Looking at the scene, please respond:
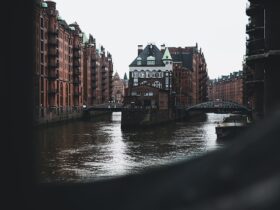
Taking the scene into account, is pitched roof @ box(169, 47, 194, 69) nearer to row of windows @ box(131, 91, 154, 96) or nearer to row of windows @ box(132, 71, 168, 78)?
row of windows @ box(132, 71, 168, 78)

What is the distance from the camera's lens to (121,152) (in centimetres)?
3147

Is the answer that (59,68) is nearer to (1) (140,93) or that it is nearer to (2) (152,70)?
(1) (140,93)

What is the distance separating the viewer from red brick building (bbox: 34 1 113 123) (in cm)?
6250

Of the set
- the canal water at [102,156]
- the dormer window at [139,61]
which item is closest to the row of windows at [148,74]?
the dormer window at [139,61]

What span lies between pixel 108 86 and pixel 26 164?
434 ft

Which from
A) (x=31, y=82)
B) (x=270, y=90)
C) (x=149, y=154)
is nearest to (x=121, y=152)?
(x=149, y=154)

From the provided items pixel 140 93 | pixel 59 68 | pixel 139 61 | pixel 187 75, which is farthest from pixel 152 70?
pixel 59 68

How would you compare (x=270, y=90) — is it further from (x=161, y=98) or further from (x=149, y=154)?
(x=161, y=98)

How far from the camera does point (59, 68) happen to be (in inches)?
2879

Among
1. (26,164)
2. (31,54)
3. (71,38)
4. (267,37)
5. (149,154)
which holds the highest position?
(71,38)

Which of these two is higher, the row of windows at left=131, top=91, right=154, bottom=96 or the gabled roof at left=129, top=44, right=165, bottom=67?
the gabled roof at left=129, top=44, right=165, bottom=67

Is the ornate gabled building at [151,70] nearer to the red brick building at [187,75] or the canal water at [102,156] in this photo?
the red brick building at [187,75]

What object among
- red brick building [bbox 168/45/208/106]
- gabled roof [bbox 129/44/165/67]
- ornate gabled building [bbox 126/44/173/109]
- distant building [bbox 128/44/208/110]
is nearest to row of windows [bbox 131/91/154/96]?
distant building [bbox 128/44/208/110]

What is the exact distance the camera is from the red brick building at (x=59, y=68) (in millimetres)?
62500
